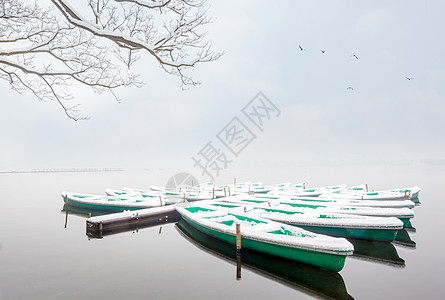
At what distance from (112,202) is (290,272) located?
47.9ft

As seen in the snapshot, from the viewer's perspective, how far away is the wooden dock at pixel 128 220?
13328 millimetres

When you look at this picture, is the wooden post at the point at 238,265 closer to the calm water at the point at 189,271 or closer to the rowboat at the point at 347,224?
the calm water at the point at 189,271

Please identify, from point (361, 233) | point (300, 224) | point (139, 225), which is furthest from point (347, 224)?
point (139, 225)

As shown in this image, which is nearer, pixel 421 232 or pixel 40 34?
pixel 40 34

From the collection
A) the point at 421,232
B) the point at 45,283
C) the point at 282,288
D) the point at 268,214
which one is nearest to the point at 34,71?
the point at 45,283

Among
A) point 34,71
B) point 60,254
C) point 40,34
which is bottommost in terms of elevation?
point 60,254

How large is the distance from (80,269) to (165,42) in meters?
8.26

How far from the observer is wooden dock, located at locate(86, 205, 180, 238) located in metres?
13.3

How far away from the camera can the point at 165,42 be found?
7230 millimetres

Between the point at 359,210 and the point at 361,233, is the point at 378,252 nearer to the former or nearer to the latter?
the point at 361,233

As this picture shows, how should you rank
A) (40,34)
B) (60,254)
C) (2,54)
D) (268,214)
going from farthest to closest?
(268,214) < (60,254) < (40,34) < (2,54)

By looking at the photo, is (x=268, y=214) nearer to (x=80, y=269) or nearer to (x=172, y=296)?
(x=172, y=296)

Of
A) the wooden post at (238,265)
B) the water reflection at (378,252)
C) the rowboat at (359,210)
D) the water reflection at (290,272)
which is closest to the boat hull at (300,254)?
the water reflection at (290,272)

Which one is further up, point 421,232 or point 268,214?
point 268,214
